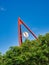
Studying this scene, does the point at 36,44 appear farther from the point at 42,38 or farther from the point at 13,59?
the point at 13,59

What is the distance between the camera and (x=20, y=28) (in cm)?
3778

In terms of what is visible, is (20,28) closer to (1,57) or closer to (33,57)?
(1,57)

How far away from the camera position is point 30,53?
2586 cm

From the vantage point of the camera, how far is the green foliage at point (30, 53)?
25703 mm

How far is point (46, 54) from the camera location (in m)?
26.6

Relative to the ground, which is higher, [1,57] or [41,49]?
[1,57]

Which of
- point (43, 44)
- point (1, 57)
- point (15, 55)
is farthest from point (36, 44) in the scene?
point (1, 57)

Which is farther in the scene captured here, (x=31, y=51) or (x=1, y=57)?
(x=1, y=57)

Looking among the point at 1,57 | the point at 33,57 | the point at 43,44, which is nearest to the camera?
the point at 33,57

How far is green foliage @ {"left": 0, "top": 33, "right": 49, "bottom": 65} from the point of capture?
84.3 feet

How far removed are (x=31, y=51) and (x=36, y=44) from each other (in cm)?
143

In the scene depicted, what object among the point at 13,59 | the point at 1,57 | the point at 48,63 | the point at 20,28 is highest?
the point at 20,28

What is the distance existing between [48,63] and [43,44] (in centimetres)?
203

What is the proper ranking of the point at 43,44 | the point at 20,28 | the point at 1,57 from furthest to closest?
the point at 20,28 < the point at 1,57 < the point at 43,44
